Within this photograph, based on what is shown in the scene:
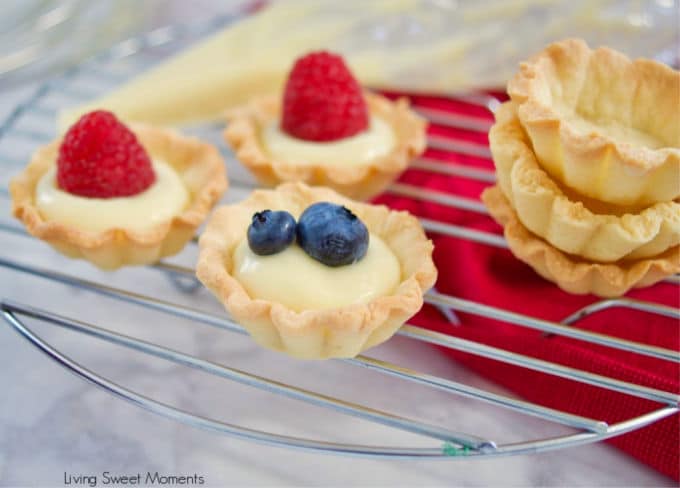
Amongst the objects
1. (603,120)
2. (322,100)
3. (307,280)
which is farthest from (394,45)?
(307,280)

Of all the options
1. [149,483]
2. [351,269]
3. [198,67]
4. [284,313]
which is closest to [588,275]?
[351,269]

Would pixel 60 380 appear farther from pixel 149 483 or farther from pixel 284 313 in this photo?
pixel 284 313

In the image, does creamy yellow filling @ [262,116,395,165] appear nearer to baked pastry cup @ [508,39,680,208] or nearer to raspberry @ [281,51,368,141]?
raspberry @ [281,51,368,141]

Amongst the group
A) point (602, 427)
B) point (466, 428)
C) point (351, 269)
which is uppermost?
point (351, 269)

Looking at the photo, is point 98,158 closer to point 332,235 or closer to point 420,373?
point 332,235

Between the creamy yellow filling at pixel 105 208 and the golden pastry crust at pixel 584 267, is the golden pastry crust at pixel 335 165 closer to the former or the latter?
the creamy yellow filling at pixel 105 208
